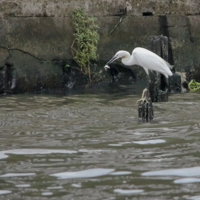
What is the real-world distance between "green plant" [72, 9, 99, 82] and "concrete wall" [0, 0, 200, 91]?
0.11 meters

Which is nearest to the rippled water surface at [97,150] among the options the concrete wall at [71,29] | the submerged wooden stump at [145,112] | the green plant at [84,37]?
the submerged wooden stump at [145,112]

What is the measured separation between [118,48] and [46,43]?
1250mm

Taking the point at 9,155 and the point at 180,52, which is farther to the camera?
the point at 180,52

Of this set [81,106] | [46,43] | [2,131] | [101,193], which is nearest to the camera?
[101,193]

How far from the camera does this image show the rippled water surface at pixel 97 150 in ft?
19.2

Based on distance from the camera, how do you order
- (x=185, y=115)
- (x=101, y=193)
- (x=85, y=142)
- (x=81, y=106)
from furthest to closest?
(x=81, y=106)
(x=185, y=115)
(x=85, y=142)
(x=101, y=193)

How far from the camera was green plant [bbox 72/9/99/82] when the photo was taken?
464 inches

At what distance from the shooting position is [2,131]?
8.37m

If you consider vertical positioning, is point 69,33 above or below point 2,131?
above

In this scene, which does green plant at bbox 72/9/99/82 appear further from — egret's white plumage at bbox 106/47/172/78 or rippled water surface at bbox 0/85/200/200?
egret's white plumage at bbox 106/47/172/78

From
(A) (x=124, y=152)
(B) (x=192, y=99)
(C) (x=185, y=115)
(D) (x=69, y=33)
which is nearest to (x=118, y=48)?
(D) (x=69, y=33)

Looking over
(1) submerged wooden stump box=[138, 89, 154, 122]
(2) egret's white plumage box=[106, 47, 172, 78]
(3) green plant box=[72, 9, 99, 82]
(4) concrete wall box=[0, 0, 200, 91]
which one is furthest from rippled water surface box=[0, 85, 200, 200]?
(3) green plant box=[72, 9, 99, 82]

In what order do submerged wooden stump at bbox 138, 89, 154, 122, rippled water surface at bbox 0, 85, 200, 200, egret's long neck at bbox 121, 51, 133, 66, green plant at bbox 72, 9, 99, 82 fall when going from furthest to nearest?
green plant at bbox 72, 9, 99, 82 < egret's long neck at bbox 121, 51, 133, 66 < submerged wooden stump at bbox 138, 89, 154, 122 < rippled water surface at bbox 0, 85, 200, 200

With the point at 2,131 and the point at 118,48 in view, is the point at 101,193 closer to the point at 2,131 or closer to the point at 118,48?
the point at 2,131
